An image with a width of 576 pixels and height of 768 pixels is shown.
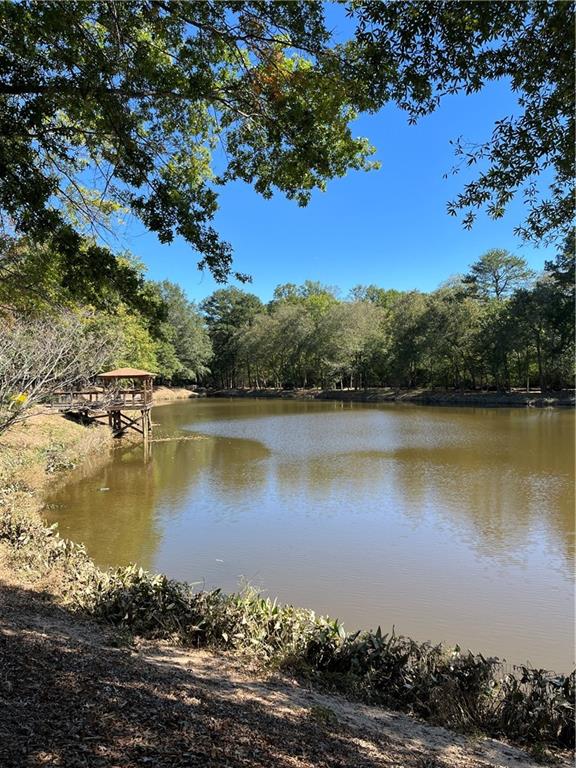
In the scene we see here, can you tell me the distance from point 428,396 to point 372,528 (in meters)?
38.5

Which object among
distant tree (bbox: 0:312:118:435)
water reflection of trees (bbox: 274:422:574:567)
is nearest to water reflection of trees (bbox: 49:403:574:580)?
water reflection of trees (bbox: 274:422:574:567)

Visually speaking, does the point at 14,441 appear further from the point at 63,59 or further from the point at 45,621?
the point at 63,59

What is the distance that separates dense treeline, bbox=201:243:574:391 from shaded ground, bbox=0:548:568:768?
30.8 m

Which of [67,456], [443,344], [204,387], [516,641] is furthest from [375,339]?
[516,641]

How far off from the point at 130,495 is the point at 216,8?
11.3m

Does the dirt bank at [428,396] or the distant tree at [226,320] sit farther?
the distant tree at [226,320]

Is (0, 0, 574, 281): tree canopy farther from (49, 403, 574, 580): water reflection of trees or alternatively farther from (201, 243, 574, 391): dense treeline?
(201, 243, 574, 391): dense treeline

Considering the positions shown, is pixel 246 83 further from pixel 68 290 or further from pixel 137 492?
pixel 137 492

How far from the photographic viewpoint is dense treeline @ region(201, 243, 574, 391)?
38656 millimetres

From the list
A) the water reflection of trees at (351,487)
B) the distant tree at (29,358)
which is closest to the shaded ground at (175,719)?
the water reflection of trees at (351,487)

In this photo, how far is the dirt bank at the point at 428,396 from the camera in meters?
38.7

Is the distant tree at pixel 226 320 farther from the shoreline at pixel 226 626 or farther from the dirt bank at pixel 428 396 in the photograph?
the shoreline at pixel 226 626

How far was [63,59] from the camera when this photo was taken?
13.6 feet

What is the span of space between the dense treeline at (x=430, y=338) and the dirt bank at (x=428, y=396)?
2117mm
